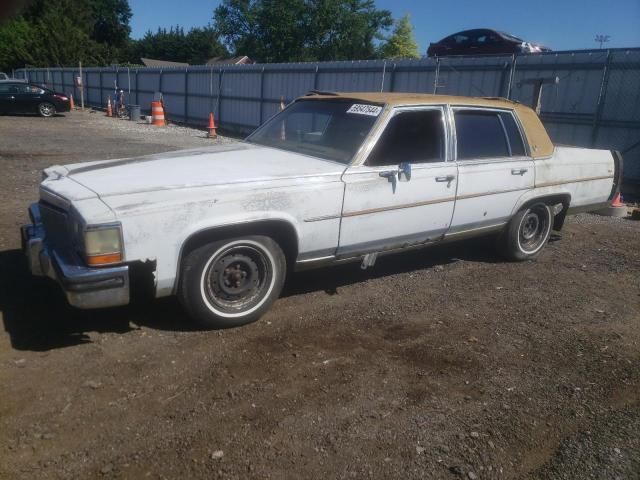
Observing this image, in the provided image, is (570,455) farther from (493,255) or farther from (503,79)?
(503,79)

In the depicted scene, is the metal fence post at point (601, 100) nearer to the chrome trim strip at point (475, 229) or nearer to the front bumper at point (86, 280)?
the chrome trim strip at point (475, 229)

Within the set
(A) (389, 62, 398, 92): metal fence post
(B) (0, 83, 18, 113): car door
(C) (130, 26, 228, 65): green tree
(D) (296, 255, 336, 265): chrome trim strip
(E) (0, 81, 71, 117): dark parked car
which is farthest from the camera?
(C) (130, 26, 228, 65): green tree

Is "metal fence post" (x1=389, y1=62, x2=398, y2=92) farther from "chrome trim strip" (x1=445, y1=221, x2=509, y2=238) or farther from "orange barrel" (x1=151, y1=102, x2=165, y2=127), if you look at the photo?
"orange barrel" (x1=151, y1=102, x2=165, y2=127)

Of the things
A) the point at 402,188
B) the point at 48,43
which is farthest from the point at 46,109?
the point at 48,43

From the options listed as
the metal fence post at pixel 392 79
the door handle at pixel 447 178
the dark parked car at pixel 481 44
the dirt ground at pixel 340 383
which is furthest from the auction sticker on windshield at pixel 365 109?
the dark parked car at pixel 481 44

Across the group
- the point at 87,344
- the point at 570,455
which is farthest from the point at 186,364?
the point at 570,455

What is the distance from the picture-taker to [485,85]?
1203 centimetres

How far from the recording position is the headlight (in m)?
3.12

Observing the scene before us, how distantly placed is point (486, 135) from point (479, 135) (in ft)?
0.39

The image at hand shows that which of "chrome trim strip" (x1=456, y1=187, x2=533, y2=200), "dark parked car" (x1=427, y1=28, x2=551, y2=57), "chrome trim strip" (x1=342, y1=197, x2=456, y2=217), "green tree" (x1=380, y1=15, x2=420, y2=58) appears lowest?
"chrome trim strip" (x1=342, y1=197, x2=456, y2=217)

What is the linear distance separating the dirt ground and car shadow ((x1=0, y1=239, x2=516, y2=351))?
0.7 inches

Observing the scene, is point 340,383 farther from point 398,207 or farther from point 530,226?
point 530,226

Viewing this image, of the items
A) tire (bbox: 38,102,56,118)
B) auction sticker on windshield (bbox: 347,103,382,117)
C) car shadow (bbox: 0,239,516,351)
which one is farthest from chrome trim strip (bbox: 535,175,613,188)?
tire (bbox: 38,102,56,118)

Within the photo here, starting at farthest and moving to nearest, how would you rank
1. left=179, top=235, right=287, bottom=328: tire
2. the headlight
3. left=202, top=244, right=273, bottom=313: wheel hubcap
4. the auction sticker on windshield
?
the auction sticker on windshield < left=202, top=244, right=273, bottom=313: wheel hubcap < left=179, top=235, right=287, bottom=328: tire < the headlight
